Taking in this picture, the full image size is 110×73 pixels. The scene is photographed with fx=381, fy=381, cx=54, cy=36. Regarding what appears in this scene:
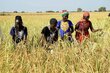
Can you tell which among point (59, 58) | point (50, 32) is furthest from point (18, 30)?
point (59, 58)

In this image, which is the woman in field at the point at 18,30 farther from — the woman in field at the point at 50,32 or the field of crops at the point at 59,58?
the field of crops at the point at 59,58

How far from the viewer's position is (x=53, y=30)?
846 cm

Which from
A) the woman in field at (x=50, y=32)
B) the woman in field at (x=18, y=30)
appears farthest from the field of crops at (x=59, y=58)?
the woman in field at (x=18, y=30)

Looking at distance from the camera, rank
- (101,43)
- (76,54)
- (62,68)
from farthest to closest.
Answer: (101,43) < (76,54) < (62,68)

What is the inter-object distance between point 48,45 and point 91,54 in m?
0.99

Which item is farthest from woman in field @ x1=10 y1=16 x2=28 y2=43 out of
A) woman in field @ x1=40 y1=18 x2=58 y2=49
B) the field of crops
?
the field of crops

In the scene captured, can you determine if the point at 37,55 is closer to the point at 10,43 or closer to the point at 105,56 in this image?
the point at 10,43

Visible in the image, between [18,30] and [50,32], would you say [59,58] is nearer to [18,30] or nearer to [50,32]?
[50,32]

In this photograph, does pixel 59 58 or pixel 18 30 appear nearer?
pixel 59 58

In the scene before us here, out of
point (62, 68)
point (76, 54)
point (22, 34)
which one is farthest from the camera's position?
point (22, 34)

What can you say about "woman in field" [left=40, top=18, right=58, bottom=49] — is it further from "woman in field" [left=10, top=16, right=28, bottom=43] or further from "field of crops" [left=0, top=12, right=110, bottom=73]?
"field of crops" [left=0, top=12, right=110, bottom=73]

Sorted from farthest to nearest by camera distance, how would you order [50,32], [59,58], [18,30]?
[18,30]
[50,32]
[59,58]

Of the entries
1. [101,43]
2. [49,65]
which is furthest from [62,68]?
[101,43]

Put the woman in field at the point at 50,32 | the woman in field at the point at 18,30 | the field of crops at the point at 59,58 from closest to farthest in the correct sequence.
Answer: the field of crops at the point at 59,58 → the woman in field at the point at 50,32 → the woman in field at the point at 18,30
